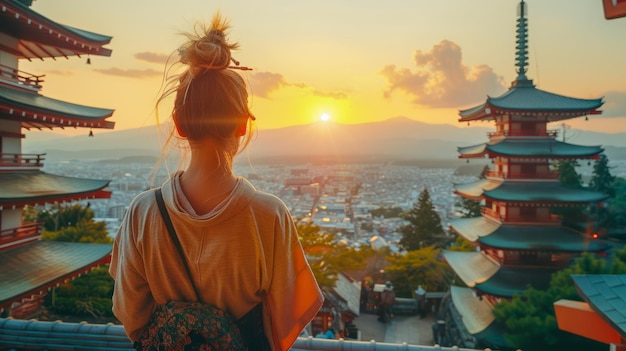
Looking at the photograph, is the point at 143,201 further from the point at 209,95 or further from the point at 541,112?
the point at 541,112

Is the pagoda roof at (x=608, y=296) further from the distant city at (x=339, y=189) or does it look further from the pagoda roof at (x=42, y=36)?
the pagoda roof at (x=42, y=36)

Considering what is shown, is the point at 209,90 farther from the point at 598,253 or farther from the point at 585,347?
the point at 598,253

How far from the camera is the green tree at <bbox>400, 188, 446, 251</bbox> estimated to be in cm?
2061

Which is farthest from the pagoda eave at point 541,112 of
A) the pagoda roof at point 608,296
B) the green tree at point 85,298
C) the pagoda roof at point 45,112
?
the green tree at point 85,298

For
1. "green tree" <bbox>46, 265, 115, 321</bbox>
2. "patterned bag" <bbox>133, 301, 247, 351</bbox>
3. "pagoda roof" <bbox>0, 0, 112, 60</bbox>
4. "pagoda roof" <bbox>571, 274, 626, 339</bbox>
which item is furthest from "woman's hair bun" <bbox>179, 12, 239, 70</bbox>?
"green tree" <bbox>46, 265, 115, 321</bbox>

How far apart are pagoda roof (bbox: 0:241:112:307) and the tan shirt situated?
200 inches

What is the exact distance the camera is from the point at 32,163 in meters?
6.71

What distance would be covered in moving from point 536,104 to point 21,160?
11393 mm

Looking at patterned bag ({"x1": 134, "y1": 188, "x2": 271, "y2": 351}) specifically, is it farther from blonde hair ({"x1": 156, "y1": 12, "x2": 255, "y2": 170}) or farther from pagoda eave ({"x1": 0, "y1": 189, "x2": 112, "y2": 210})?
pagoda eave ({"x1": 0, "y1": 189, "x2": 112, "y2": 210})

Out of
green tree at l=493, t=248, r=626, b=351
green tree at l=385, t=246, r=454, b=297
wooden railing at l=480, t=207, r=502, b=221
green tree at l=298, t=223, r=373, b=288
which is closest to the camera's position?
green tree at l=493, t=248, r=626, b=351

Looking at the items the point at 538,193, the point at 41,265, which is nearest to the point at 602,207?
→ the point at 538,193

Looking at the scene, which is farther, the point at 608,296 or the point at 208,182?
the point at 608,296

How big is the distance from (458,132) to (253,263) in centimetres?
7711

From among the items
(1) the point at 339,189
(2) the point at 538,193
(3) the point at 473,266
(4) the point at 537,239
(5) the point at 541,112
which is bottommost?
(3) the point at 473,266
